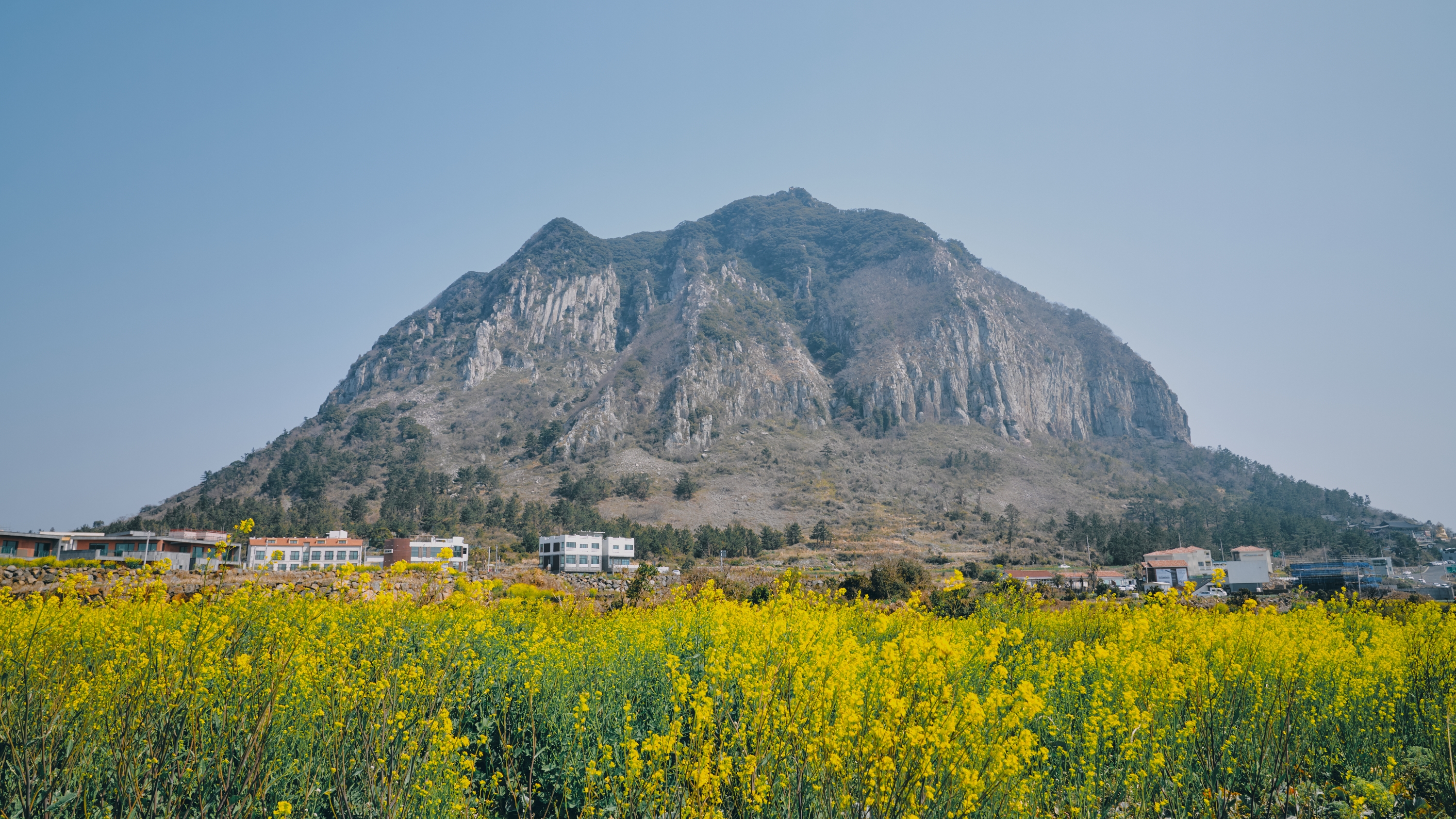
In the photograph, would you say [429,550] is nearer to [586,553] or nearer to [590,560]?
[586,553]

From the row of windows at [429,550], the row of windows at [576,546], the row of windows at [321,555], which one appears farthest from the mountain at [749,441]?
the row of windows at [321,555]

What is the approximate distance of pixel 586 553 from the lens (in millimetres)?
72062

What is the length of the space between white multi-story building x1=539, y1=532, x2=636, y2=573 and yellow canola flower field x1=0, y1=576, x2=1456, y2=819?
2359 inches

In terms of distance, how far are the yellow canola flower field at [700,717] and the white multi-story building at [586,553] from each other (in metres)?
59.9

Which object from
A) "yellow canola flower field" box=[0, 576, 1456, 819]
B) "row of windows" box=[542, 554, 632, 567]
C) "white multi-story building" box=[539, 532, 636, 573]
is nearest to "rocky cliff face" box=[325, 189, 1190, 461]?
"white multi-story building" box=[539, 532, 636, 573]

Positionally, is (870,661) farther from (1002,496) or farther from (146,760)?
(1002,496)

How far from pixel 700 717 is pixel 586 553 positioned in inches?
2758

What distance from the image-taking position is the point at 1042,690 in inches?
292

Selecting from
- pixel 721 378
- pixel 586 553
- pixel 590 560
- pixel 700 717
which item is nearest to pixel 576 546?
pixel 586 553

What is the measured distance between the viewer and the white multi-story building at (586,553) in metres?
69.7

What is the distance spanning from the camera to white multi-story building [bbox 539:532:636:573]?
69.7 meters

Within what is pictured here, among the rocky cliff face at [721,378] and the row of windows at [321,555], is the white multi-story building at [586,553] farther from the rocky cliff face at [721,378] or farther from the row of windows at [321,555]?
the rocky cliff face at [721,378]

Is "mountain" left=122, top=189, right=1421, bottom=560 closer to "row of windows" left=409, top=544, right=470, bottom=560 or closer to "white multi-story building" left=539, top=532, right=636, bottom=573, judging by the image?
"white multi-story building" left=539, top=532, right=636, bottom=573

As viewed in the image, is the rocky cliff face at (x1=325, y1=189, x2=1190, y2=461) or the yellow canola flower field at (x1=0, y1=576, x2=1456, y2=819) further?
the rocky cliff face at (x1=325, y1=189, x2=1190, y2=461)
